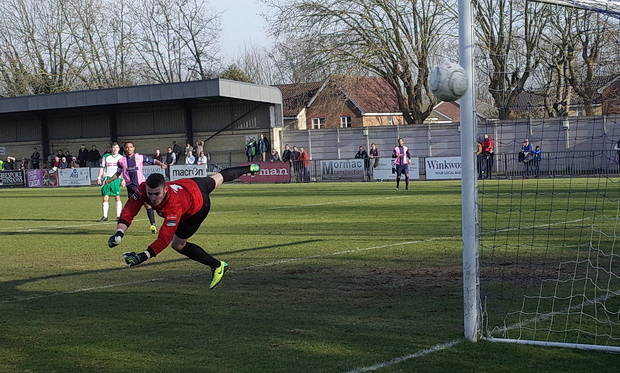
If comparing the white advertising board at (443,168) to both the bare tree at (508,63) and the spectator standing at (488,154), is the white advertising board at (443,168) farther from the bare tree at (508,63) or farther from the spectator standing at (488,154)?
the bare tree at (508,63)

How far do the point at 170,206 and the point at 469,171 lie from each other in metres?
3.53

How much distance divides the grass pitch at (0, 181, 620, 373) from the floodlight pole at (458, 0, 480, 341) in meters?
0.47

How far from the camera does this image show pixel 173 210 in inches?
334

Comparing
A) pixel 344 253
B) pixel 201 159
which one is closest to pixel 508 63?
pixel 344 253

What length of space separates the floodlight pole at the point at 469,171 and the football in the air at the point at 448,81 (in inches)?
5.8

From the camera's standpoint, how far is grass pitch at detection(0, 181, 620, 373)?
20.6 ft

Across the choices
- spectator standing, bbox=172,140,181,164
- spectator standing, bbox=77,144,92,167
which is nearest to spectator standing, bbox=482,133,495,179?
spectator standing, bbox=172,140,181,164

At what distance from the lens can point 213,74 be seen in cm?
7019

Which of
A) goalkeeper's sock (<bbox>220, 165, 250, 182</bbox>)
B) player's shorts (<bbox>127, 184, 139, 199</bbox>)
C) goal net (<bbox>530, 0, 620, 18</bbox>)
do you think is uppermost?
goal net (<bbox>530, 0, 620, 18</bbox>)

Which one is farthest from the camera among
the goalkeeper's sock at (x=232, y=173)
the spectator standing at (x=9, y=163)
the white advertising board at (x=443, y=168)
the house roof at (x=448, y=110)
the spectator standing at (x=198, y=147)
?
the house roof at (x=448, y=110)

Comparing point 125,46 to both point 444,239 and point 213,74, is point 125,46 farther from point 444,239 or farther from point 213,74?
point 444,239

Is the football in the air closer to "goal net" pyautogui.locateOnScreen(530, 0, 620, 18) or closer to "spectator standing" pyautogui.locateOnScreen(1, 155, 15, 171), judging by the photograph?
"goal net" pyautogui.locateOnScreen(530, 0, 620, 18)

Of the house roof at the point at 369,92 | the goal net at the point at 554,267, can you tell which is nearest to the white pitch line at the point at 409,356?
the goal net at the point at 554,267

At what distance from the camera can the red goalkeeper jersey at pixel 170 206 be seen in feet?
26.8
